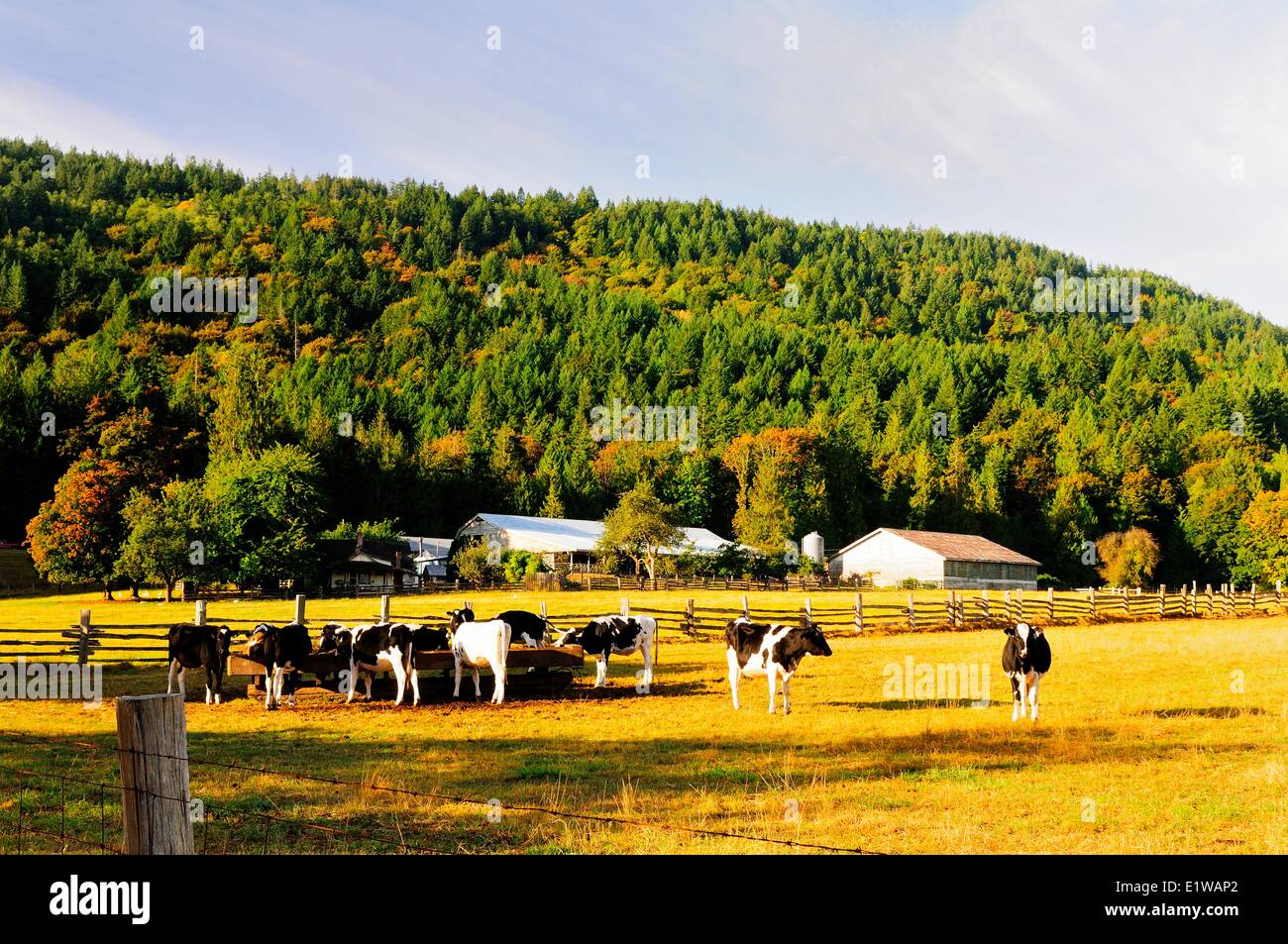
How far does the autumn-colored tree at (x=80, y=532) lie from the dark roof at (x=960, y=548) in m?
54.5

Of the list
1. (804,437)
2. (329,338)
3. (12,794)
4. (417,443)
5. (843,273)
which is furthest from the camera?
(843,273)

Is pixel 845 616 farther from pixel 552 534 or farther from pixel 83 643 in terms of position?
pixel 552 534

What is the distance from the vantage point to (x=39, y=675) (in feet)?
73.3

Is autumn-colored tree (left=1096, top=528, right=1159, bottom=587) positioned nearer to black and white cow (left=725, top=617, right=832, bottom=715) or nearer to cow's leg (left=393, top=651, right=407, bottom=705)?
black and white cow (left=725, top=617, right=832, bottom=715)

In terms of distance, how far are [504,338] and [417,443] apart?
44275 mm

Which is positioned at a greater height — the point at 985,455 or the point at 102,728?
the point at 985,455

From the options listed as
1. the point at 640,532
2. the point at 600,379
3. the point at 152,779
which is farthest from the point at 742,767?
the point at 600,379

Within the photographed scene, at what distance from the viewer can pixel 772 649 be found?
1692 centimetres

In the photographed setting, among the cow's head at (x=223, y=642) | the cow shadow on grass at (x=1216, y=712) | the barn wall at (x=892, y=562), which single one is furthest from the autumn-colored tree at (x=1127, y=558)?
the cow's head at (x=223, y=642)
